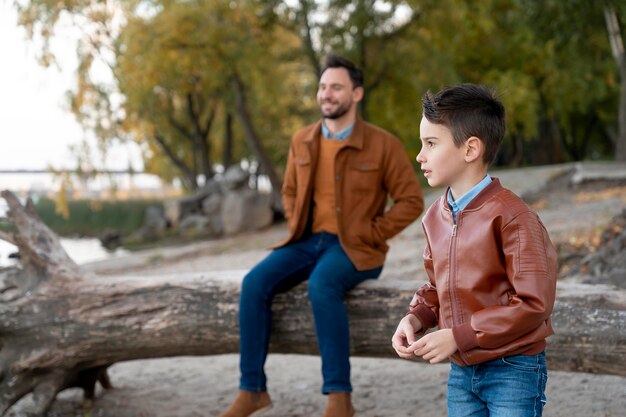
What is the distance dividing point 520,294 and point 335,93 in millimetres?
2358

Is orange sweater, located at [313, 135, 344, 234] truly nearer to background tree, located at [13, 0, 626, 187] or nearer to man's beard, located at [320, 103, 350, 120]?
man's beard, located at [320, 103, 350, 120]

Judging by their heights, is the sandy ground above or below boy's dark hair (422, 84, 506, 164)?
below

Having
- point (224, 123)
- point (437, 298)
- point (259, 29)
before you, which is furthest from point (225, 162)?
point (437, 298)

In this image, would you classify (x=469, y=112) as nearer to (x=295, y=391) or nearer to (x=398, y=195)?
(x=398, y=195)

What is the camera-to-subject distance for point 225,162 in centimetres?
2280

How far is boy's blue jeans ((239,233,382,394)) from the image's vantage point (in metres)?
3.80

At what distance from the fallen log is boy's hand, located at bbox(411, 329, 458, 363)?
6.58ft

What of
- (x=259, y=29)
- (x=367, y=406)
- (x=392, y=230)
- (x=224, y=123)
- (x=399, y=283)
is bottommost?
(x=367, y=406)

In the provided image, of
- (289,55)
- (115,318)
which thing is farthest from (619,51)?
(115,318)

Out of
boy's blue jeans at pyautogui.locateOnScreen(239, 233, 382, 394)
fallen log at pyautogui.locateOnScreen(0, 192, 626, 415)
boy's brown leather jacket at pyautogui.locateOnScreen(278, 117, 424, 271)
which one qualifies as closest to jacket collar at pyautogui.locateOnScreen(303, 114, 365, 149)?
boy's brown leather jacket at pyautogui.locateOnScreen(278, 117, 424, 271)

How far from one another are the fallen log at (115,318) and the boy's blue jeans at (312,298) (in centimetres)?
14

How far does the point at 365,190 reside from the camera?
4223 millimetres

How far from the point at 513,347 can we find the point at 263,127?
794 inches

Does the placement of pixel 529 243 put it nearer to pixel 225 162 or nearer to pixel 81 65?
pixel 81 65
